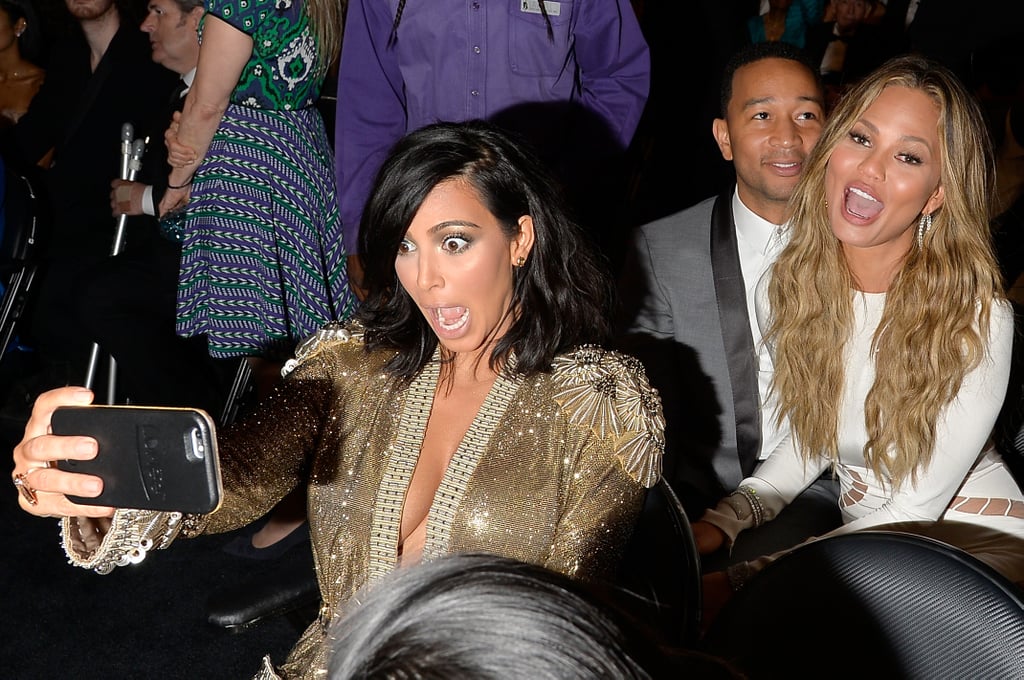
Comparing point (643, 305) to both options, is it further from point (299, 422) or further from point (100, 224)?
point (100, 224)

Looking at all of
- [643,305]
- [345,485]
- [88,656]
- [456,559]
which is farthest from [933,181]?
[88,656]

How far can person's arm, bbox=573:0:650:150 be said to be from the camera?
238 centimetres

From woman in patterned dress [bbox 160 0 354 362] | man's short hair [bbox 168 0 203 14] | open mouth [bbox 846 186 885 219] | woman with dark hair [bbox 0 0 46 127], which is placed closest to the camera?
open mouth [bbox 846 186 885 219]

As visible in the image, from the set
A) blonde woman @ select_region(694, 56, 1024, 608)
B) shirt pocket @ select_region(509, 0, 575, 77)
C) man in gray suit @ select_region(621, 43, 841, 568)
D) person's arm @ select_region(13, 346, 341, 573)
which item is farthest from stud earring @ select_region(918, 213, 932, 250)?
person's arm @ select_region(13, 346, 341, 573)

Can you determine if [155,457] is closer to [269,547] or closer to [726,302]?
[726,302]

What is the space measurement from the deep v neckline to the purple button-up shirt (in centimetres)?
88

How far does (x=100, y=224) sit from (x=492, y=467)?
8.33 feet

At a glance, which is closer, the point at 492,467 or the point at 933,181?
the point at 492,467

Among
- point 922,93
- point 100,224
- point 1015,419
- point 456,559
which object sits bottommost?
point 100,224

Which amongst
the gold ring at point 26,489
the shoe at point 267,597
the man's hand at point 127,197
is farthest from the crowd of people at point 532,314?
the shoe at point 267,597

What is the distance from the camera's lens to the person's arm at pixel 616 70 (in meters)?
2.38

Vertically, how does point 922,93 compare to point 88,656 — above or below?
above

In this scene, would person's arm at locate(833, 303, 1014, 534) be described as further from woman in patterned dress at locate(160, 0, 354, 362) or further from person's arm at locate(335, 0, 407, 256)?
woman in patterned dress at locate(160, 0, 354, 362)

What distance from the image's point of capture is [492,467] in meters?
1.53
